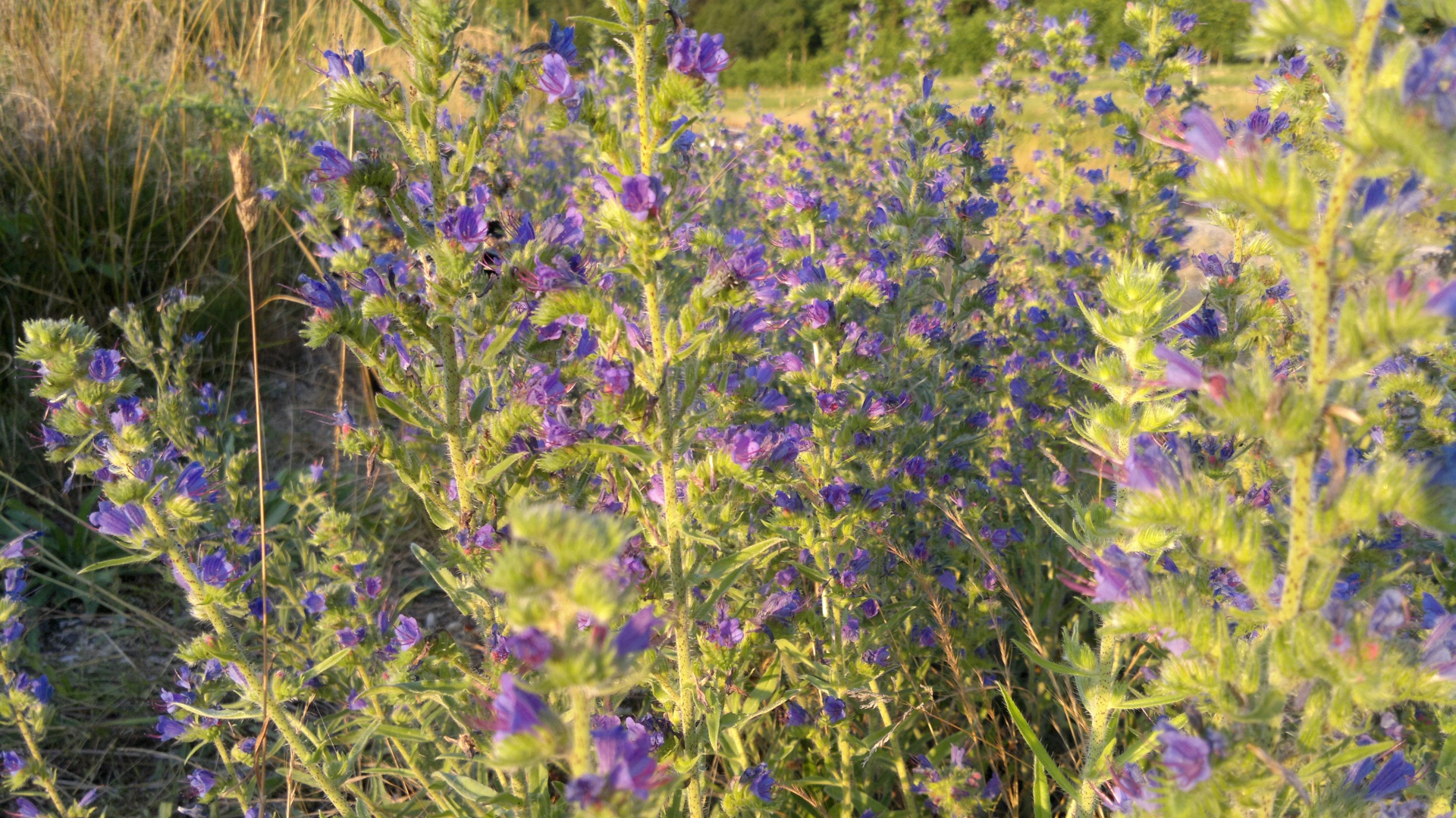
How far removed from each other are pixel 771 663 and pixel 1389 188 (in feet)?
7.53

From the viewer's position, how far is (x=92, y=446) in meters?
2.36

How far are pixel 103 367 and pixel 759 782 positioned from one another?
2.07 m

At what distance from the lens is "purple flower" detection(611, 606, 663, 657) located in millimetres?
1067

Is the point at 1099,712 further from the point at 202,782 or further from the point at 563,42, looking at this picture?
the point at 202,782

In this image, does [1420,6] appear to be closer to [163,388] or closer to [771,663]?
[771,663]

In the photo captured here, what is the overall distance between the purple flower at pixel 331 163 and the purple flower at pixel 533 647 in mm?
1329

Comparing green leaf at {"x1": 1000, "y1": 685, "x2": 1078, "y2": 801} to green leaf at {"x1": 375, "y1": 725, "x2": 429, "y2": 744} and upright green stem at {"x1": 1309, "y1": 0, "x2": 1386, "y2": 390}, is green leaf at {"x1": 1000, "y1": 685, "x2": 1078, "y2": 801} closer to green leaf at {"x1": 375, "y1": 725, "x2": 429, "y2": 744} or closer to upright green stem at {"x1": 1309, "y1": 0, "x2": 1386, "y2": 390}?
upright green stem at {"x1": 1309, "y1": 0, "x2": 1386, "y2": 390}

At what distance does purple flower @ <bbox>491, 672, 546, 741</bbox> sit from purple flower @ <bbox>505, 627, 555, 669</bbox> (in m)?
0.05

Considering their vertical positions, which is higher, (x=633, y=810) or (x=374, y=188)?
(x=374, y=188)

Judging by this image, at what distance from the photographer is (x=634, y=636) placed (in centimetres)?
109

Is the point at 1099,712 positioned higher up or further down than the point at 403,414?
further down

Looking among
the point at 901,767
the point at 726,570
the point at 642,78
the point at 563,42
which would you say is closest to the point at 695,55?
the point at 642,78

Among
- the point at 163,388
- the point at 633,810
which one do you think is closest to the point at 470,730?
the point at 633,810

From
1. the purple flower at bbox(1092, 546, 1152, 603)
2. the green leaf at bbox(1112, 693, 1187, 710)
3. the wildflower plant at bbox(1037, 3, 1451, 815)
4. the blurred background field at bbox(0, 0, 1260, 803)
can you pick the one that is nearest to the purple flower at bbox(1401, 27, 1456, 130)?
the wildflower plant at bbox(1037, 3, 1451, 815)
